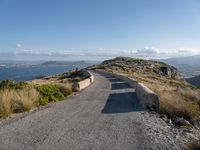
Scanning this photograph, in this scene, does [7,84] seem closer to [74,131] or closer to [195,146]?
[74,131]

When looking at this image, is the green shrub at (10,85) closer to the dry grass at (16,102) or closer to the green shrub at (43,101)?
the green shrub at (43,101)

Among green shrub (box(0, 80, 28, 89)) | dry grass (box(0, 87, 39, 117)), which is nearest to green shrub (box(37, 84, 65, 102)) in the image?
green shrub (box(0, 80, 28, 89))

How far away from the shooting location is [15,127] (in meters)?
9.62

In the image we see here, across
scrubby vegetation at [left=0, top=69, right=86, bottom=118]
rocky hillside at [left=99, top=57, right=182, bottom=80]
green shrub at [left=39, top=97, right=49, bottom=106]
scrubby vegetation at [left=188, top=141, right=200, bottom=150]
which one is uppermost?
scrubby vegetation at [left=188, top=141, right=200, bottom=150]

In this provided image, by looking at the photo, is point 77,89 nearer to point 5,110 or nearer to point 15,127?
point 5,110

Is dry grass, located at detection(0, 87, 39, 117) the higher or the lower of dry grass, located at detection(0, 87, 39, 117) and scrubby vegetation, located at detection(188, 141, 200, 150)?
the lower

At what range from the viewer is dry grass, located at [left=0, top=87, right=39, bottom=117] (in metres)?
12.2

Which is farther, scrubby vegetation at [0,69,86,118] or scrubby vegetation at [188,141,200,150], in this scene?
scrubby vegetation at [0,69,86,118]

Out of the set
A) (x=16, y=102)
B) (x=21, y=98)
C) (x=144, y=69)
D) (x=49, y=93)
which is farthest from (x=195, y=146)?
(x=144, y=69)

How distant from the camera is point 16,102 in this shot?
44.0ft

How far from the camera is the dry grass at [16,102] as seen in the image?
12.2 m

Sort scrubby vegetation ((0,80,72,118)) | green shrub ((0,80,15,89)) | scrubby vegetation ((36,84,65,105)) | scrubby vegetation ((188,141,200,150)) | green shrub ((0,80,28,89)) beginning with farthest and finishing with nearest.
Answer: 1. green shrub ((0,80,28,89))
2. green shrub ((0,80,15,89))
3. scrubby vegetation ((36,84,65,105))
4. scrubby vegetation ((0,80,72,118))
5. scrubby vegetation ((188,141,200,150))

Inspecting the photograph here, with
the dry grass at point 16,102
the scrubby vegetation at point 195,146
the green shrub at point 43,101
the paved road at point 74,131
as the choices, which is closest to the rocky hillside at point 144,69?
the green shrub at point 43,101

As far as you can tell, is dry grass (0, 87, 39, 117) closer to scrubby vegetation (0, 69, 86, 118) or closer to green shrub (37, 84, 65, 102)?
scrubby vegetation (0, 69, 86, 118)
